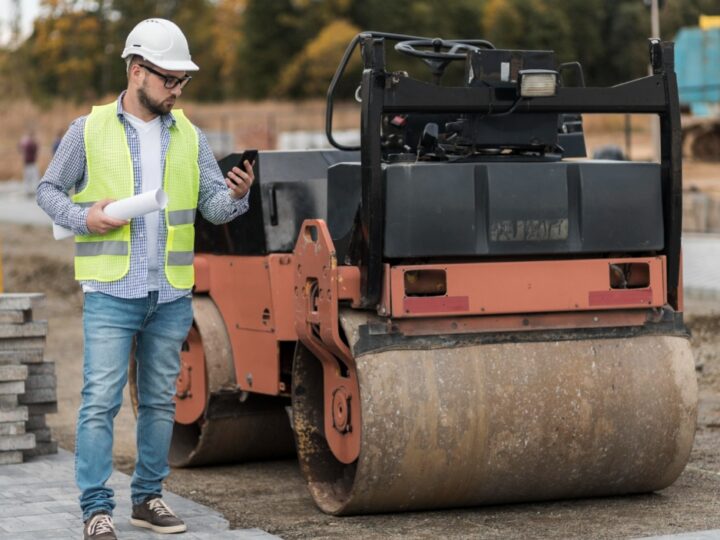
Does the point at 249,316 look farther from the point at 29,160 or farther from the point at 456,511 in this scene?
the point at 29,160

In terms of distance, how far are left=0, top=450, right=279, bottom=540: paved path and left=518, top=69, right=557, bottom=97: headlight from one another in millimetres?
2025

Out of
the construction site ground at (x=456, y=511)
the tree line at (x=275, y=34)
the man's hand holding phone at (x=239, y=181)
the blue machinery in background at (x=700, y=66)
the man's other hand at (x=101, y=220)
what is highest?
the tree line at (x=275, y=34)

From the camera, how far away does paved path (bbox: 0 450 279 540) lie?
579 centimetres

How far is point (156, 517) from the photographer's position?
5844mm

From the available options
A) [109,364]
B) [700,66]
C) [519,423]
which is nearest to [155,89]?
[109,364]

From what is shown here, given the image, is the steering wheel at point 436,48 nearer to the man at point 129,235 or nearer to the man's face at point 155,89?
the man at point 129,235

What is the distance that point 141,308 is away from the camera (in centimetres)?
566

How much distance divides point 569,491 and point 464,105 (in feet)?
5.45

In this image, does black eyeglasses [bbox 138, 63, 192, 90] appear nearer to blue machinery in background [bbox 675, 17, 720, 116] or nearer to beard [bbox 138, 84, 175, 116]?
beard [bbox 138, 84, 175, 116]

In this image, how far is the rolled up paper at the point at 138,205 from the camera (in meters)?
5.36

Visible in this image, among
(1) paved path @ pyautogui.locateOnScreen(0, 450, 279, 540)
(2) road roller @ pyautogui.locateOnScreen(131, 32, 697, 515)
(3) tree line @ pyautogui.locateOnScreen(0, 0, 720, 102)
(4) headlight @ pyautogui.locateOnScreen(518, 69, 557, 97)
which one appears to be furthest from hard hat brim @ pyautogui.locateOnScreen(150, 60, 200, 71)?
(3) tree line @ pyautogui.locateOnScreen(0, 0, 720, 102)

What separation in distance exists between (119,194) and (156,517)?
1.28m

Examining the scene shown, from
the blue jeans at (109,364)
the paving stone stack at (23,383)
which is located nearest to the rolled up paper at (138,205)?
the blue jeans at (109,364)

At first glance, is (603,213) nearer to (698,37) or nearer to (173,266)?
(173,266)
